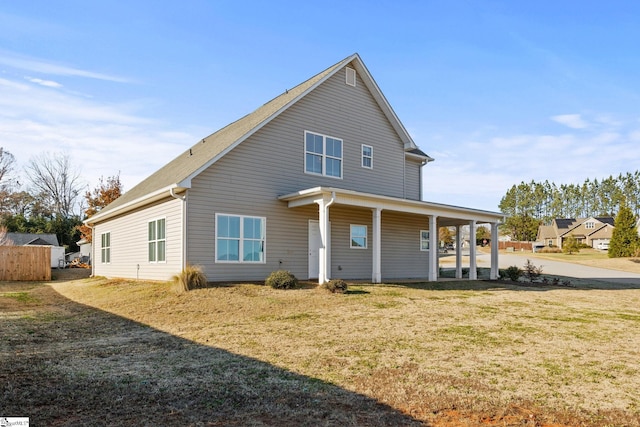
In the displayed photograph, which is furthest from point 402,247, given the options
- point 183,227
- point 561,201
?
point 561,201

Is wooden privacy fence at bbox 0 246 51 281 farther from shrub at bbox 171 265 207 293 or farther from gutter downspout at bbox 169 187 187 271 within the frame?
shrub at bbox 171 265 207 293

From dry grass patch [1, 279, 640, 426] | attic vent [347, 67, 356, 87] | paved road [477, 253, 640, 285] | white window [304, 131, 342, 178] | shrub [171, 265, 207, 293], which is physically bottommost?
paved road [477, 253, 640, 285]

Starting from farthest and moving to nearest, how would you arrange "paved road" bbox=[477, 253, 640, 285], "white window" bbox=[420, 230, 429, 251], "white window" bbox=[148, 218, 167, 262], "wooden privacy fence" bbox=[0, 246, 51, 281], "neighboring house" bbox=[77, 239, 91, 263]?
"neighboring house" bbox=[77, 239, 91, 263], "paved road" bbox=[477, 253, 640, 285], "wooden privacy fence" bbox=[0, 246, 51, 281], "white window" bbox=[420, 230, 429, 251], "white window" bbox=[148, 218, 167, 262]

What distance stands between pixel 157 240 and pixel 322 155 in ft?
22.6

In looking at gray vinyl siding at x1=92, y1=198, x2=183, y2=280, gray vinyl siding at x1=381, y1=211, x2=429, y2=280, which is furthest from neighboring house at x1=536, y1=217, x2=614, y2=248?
gray vinyl siding at x1=92, y1=198, x2=183, y2=280

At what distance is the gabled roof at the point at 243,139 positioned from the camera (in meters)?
15.0

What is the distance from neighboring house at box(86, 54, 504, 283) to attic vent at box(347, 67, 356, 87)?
54 mm

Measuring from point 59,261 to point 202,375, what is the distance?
33.4m

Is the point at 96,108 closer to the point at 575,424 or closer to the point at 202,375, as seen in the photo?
the point at 202,375

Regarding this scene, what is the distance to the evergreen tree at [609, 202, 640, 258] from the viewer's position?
154ft

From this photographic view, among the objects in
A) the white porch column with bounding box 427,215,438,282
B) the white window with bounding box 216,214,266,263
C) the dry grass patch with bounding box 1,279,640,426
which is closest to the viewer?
the dry grass patch with bounding box 1,279,640,426

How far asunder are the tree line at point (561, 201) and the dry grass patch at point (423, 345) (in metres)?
76.7

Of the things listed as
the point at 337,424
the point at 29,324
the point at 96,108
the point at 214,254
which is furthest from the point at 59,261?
the point at 337,424

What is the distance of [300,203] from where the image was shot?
637 inches
